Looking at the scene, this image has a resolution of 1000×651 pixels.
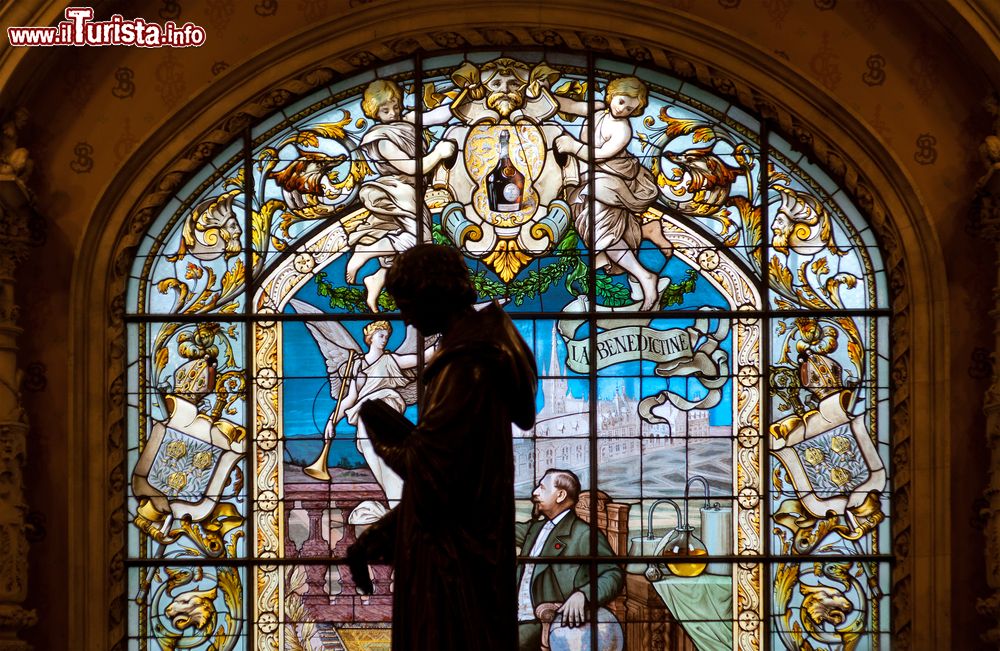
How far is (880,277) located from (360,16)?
2980 mm

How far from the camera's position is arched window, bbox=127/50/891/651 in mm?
10562

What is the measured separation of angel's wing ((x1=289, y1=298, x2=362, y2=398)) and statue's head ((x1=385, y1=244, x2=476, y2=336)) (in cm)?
479

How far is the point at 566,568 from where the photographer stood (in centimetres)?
1055

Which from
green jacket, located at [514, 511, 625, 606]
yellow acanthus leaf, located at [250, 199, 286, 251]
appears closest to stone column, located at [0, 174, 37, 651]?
yellow acanthus leaf, located at [250, 199, 286, 251]

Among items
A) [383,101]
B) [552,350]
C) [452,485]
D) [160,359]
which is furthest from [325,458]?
[452,485]

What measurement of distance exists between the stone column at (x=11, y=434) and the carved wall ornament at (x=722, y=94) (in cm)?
50

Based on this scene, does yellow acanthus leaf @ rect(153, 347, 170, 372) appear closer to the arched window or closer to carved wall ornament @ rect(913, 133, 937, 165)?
the arched window

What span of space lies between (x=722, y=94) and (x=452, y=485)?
18.4 feet

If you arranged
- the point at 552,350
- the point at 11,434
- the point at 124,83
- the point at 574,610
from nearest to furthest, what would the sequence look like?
the point at 11,434
the point at 574,610
the point at 552,350
the point at 124,83

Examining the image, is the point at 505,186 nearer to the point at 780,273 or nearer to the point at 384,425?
the point at 780,273

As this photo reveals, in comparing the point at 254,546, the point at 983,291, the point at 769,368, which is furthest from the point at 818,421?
the point at 254,546

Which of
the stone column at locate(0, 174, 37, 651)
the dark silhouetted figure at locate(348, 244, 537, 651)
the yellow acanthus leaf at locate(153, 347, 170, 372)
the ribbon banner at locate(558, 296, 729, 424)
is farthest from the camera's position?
the yellow acanthus leaf at locate(153, 347, 170, 372)

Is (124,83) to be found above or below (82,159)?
above

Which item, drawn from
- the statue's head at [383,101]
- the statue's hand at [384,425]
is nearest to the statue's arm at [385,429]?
the statue's hand at [384,425]
